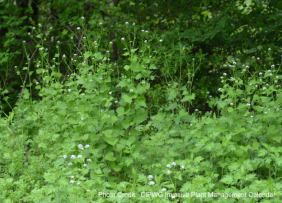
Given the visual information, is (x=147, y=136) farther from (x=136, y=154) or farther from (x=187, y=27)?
(x=187, y=27)

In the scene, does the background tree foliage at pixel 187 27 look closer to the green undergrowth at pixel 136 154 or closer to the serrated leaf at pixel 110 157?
the green undergrowth at pixel 136 154

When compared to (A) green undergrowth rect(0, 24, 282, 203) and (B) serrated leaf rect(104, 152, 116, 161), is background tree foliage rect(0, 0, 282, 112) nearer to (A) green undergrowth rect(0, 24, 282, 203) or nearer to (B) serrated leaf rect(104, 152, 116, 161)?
(A) green undergrowth rect(0, 24, 282, 203)

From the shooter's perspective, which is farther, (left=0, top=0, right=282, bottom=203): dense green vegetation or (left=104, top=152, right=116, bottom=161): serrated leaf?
(left=104, top=152, right=116, bottom=161): serrated leaf

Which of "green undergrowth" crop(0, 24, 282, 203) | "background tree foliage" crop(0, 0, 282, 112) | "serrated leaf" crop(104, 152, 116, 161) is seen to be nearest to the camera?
"green undergrowth" crop(0, 24, 282, 203)

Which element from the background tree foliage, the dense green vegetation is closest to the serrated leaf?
the dense green vegetation

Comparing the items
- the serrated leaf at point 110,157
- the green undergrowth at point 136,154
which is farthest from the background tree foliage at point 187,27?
the serrated leaf at point 110,157

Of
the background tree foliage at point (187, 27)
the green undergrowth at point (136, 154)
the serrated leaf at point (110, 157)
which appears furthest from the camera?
the background tree foliage at point (187, 27)

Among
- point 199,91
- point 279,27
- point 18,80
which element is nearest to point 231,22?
point 279,27

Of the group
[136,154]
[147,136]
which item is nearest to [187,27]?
[147,136]

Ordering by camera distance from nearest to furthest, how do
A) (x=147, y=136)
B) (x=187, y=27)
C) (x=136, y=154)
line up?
(x=136, y=154) < (x=147, y=136) < (x=187, y=27)

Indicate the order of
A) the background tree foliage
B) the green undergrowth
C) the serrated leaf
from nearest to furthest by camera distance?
1. the green undergrowth
2. the serrated leaf
3. the background tree foliage

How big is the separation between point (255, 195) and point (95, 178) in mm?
1316

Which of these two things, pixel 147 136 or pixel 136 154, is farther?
pixel 147 136

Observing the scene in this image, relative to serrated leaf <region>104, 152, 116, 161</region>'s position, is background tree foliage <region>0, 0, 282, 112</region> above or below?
above
